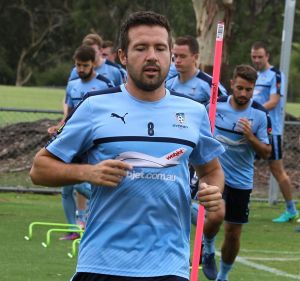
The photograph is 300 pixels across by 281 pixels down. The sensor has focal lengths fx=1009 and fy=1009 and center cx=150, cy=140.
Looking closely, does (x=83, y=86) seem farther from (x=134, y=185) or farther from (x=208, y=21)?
(x=134, y=185)

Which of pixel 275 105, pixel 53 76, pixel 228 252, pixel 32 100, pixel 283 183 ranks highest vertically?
pixel 275 105

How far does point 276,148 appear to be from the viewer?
14539mm

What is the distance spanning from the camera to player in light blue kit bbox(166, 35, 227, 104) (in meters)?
11.4

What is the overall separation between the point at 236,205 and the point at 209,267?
65cm

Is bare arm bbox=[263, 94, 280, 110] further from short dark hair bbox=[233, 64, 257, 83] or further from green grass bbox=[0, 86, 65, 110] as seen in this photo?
green grass bbox=[0, 86, 65, 110]

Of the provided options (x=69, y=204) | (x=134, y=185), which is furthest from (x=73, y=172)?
(x=69, y=204)

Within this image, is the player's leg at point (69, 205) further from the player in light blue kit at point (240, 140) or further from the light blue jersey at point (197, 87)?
the player in light blue kit at point (240, 140)

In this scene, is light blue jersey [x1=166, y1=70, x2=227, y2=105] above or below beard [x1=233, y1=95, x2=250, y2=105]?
below

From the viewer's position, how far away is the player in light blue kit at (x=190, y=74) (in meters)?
11.4

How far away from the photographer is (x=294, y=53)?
5956 cm

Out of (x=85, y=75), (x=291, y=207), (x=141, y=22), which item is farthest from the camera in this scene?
(x=291, y=207)

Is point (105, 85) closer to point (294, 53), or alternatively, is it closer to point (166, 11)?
point (166, 11)

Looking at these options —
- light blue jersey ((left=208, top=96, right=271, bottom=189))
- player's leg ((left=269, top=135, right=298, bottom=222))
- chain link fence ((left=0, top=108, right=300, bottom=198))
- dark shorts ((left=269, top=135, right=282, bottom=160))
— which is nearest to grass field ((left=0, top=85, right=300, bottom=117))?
chain link fence ((left=0, top=108, right=300, bottom=198))

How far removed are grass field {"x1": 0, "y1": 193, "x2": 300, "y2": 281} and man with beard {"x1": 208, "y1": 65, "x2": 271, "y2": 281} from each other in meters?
0.69
